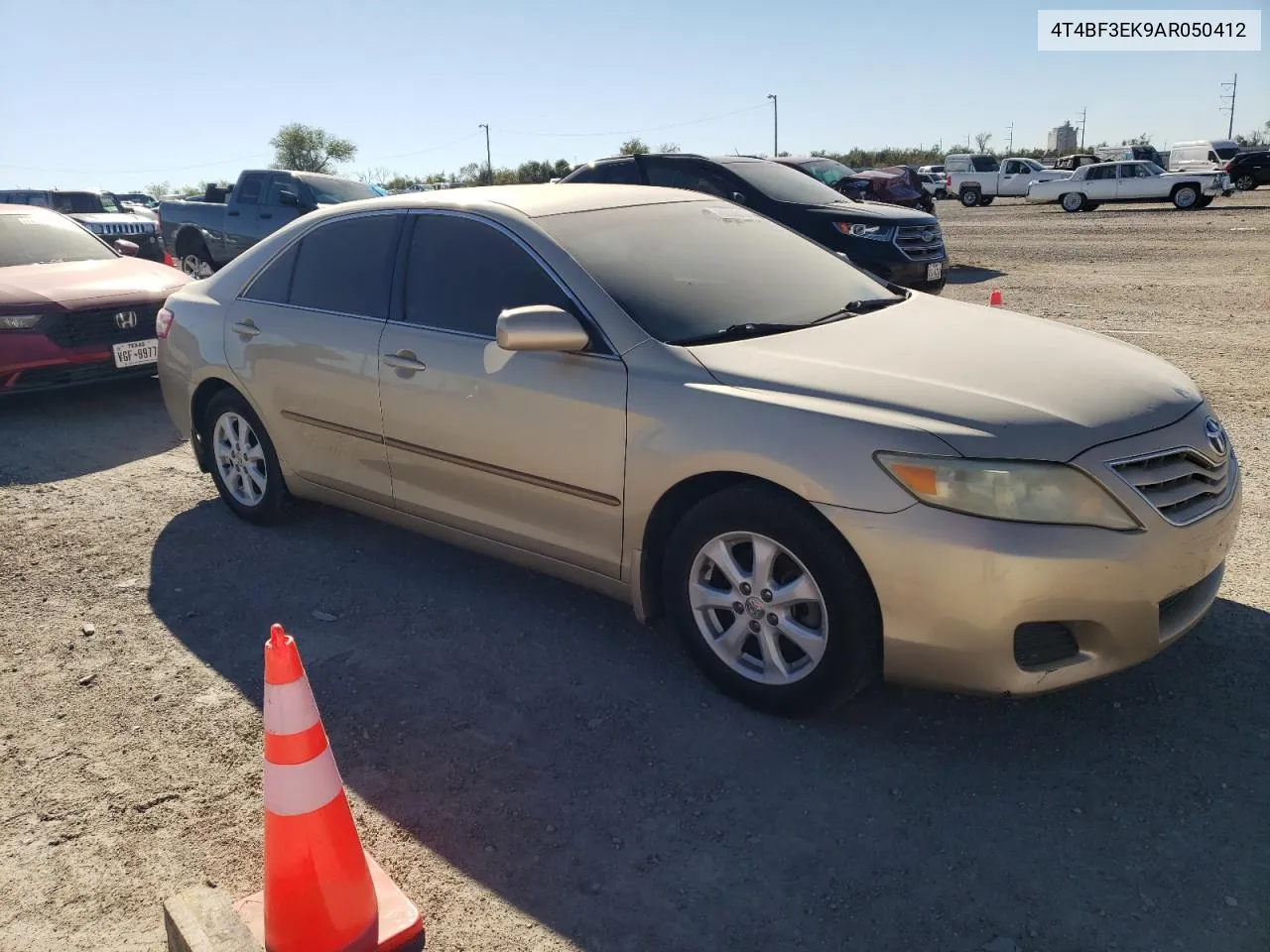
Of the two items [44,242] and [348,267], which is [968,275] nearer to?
[44,242]

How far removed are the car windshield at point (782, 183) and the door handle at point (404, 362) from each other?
7.05 meters

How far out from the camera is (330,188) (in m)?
14.1

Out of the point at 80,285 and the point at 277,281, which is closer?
the point at 277,281

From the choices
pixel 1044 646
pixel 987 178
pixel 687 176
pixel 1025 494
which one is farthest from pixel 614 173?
pixel 987 178

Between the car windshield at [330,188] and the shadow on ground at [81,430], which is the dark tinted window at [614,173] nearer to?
the car windshield at [330,188]

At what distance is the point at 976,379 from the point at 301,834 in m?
2.24

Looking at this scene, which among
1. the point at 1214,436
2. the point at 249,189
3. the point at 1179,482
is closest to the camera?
the point at 1179,482

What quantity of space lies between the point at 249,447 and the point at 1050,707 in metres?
3.76

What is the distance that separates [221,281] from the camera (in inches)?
201

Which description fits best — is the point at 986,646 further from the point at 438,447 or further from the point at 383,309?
the point at 383,309

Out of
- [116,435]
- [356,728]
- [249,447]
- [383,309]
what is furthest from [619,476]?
[116,435]

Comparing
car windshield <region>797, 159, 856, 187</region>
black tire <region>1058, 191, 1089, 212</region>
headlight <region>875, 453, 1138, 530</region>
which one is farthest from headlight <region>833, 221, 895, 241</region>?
black tire <region>1058, 191, 1089, 212</region>

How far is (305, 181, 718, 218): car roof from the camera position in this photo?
404 centimetres

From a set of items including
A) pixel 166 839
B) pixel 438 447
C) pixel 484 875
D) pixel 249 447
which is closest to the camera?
pixel 484 875
